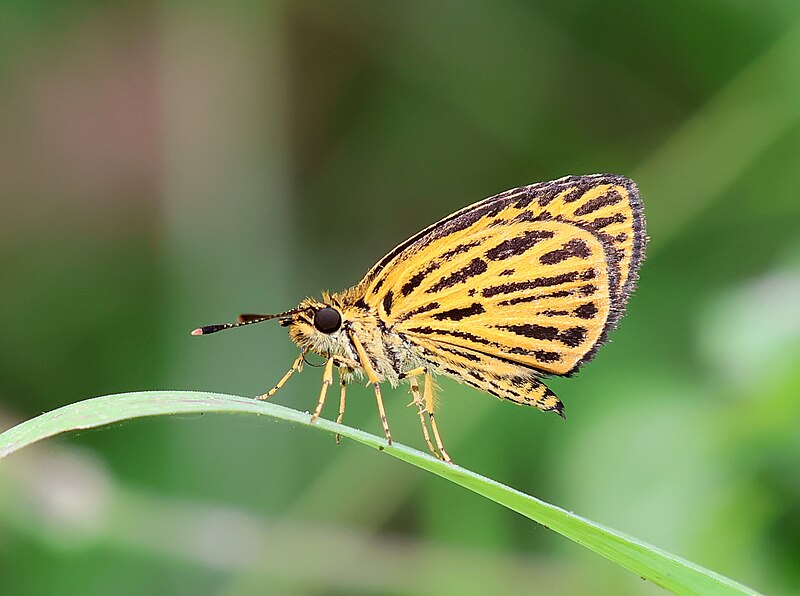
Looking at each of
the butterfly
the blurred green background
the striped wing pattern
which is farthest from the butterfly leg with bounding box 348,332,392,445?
the blurred green background

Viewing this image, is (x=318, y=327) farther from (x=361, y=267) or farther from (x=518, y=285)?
(x=361, y=267)

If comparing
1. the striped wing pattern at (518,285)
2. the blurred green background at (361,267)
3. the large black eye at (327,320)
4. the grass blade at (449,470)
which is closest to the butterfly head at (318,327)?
the large black eye at (327,320)

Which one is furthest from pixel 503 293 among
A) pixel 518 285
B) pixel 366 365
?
pixel 366 365

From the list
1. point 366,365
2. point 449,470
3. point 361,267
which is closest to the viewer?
point 449,470

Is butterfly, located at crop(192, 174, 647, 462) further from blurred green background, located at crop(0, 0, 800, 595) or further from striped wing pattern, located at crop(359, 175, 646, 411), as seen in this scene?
blurred green background, located at crop(0, 0, 800, 595)

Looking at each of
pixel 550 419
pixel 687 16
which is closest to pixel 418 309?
pixel 550 419

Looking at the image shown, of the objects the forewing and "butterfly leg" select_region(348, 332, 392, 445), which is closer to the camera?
"butterfly leg" select_region(348, 332, 392, 445)
